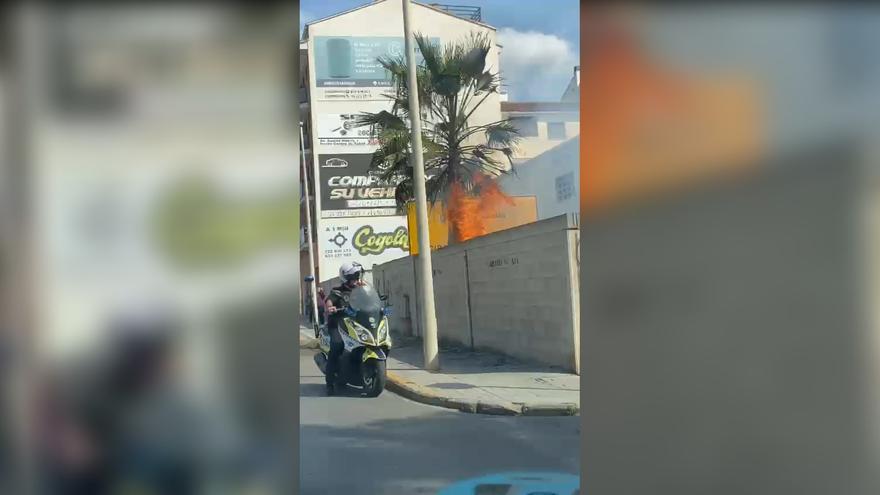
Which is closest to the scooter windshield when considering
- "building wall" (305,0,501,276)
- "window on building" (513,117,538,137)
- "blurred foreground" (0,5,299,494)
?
"building wall" (305,0,501,276)

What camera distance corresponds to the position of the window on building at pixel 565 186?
2718 millimetres

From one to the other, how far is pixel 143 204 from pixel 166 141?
0.14 m

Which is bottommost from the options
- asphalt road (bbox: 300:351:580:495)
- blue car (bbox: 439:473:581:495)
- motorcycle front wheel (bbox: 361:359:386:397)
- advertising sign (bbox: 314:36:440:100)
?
blue car (bbox: 439:473:581:495)

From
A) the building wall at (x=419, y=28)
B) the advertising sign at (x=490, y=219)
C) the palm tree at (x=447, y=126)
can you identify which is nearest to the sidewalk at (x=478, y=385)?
the advertising sign at (x=490, y=219)

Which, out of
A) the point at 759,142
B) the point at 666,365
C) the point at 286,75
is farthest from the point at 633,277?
the point at 286,75

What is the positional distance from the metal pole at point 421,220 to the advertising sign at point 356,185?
14 cm

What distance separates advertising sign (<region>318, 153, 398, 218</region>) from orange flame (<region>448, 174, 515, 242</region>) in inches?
12.9

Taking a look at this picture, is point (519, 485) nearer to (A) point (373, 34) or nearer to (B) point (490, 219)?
(B) point (490, 219)

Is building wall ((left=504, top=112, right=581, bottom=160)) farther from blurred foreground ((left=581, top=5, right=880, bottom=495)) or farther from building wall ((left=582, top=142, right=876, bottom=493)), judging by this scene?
building wall ((left=582, top=142, right=876, bottom=493))

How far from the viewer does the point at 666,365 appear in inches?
81.4

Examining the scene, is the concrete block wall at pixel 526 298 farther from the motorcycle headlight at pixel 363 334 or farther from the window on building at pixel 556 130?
the window on building at pixel 556 130

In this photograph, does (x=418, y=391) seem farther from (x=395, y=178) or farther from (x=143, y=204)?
(x=143, y=204)

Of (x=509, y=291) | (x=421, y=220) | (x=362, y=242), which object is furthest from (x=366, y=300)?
(x=509, y=291)

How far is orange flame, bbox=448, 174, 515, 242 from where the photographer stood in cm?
306
